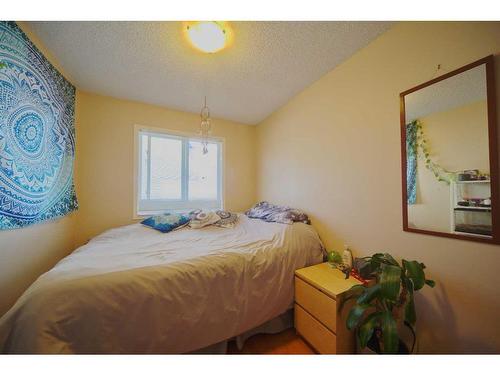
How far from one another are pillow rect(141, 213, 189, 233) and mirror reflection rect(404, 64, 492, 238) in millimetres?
2116

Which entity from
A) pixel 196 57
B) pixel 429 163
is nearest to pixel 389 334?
pixel 429 163

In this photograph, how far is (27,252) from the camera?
130 cm

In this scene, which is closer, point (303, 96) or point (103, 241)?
point (103, 241)

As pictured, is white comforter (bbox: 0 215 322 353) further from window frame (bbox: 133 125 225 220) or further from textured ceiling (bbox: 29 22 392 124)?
textured ceiling (bbox: 29 22 392 124)

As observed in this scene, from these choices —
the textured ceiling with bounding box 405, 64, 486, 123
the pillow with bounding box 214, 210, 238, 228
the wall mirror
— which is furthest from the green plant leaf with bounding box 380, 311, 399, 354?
the pillow with bounding box 214, 210, 238, 228

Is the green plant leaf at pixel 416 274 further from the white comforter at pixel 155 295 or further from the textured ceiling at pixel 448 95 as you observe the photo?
the textured ceiling at pixel 448 95

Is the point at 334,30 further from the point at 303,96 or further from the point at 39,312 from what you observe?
the point at 39,312

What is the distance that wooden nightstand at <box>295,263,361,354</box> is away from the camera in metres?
1.07

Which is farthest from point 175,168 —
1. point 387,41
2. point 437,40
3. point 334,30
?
point 437,40

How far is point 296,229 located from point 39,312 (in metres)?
1.67

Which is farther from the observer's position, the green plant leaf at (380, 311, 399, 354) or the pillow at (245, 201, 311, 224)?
the pillow at (245, 201, 311, 224)

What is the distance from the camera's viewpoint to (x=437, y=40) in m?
1.03
